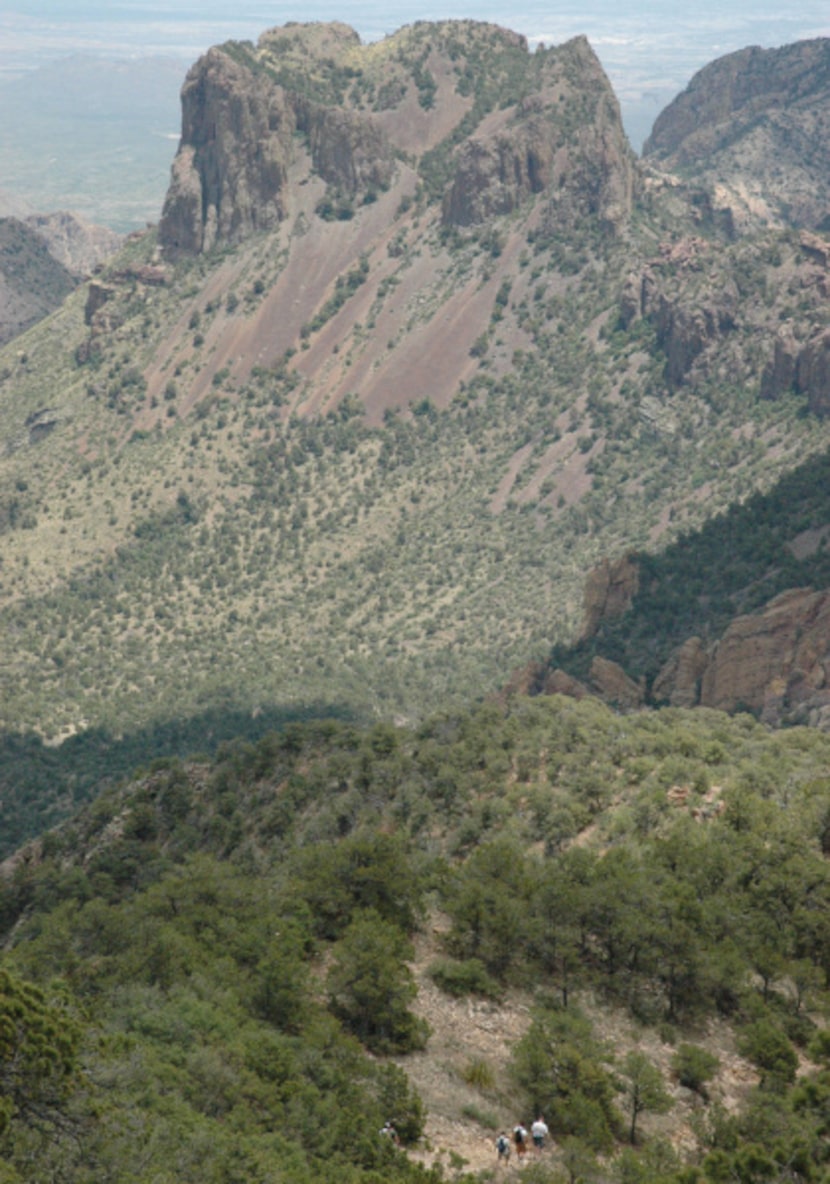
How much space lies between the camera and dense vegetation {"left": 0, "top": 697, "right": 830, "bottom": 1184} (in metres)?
36.8

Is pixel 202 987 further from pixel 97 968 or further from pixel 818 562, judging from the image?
pixel 818 562

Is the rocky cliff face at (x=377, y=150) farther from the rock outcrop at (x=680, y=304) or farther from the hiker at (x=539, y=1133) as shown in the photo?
the hiker at (x=539, y=1133)

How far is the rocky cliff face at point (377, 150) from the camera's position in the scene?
183750 mm

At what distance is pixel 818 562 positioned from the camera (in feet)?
311

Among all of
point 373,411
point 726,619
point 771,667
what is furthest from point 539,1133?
point 373,411

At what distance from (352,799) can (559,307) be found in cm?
11841

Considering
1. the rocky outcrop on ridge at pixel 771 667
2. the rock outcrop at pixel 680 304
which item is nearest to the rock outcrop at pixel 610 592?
the rocky outcrop on ridge at pixel 771 667

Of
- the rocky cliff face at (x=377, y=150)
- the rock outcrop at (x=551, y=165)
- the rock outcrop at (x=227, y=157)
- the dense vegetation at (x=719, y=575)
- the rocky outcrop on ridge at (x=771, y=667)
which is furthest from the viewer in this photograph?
the rock outcrop at (x=227, y=157)

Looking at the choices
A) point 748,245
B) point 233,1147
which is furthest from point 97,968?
point 748,245

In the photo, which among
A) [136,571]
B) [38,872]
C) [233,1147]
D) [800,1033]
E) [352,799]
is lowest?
[136,571]

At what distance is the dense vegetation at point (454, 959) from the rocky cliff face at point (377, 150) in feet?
415

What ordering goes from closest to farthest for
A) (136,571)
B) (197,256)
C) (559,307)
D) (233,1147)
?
(233,1147)
(136,571)
(559,307)
(197,256)

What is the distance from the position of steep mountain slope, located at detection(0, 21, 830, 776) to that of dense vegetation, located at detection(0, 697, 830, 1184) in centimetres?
5496

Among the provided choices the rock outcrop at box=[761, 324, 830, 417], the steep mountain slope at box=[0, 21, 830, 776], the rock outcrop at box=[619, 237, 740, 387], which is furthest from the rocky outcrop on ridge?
the rock outcrop at box=[619, 237, 740, 387]
